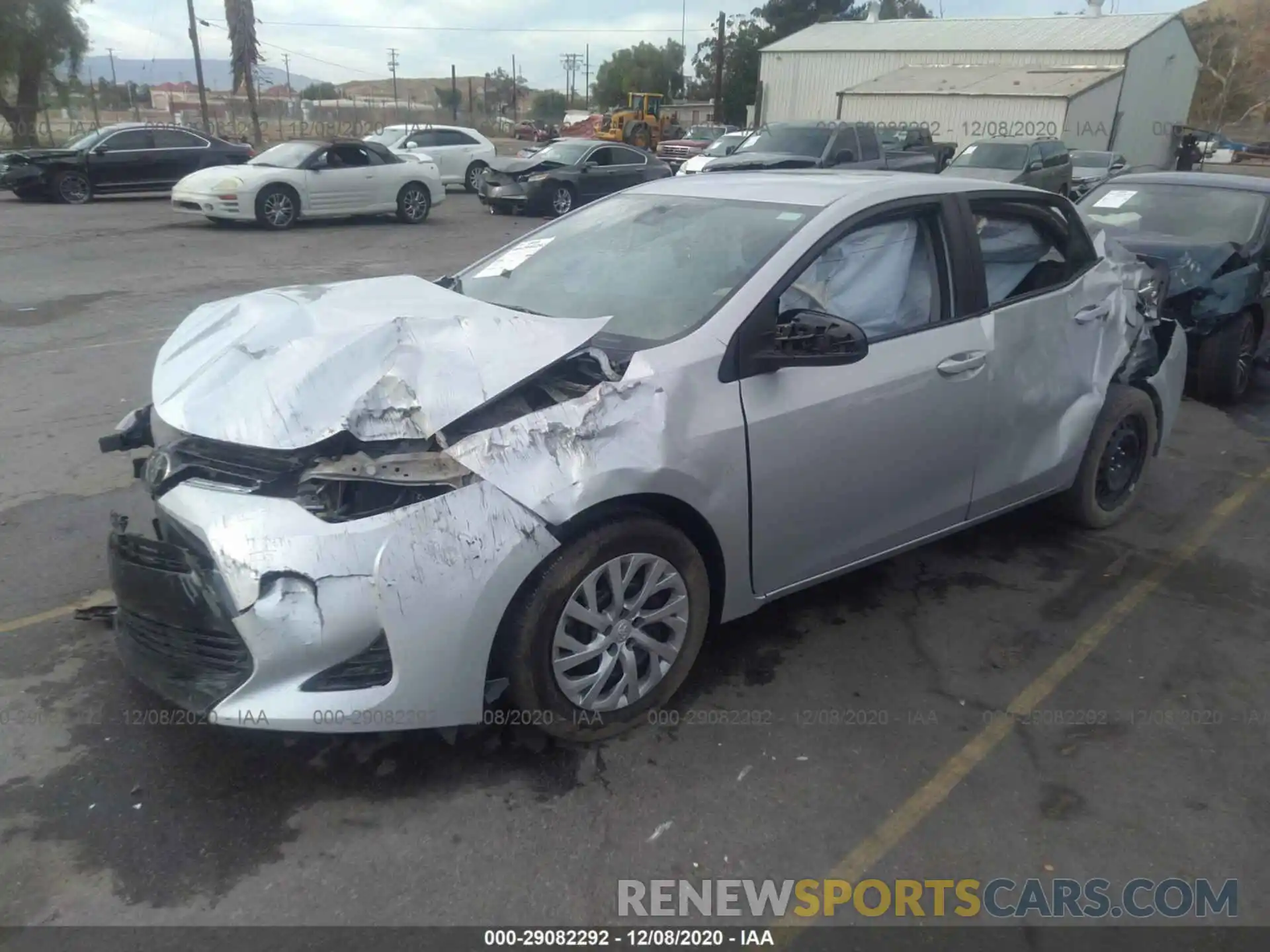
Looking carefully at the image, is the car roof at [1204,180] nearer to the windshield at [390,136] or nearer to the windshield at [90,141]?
the windshield at [90,141]

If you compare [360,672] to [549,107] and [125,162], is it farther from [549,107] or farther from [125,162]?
[549,107]

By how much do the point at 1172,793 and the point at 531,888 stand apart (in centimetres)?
201

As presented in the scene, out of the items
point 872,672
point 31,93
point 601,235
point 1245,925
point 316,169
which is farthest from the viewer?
point 31,93

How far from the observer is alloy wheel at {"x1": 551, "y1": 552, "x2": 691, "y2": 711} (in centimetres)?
307

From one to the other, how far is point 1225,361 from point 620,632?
640cm

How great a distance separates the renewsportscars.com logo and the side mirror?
160 cm

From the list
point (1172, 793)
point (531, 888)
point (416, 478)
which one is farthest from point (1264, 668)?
point (416, 478)

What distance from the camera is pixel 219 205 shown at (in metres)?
15.4

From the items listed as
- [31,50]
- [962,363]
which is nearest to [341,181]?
[962,363]

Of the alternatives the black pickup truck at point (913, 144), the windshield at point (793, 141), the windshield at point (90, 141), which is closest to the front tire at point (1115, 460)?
the windshield at point (793, 141)

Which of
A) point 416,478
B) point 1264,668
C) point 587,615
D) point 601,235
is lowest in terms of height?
point 1264,668

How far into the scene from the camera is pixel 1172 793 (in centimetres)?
316

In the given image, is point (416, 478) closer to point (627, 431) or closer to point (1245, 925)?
point (627, 431)

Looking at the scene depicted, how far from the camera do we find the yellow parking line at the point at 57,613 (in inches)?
151
